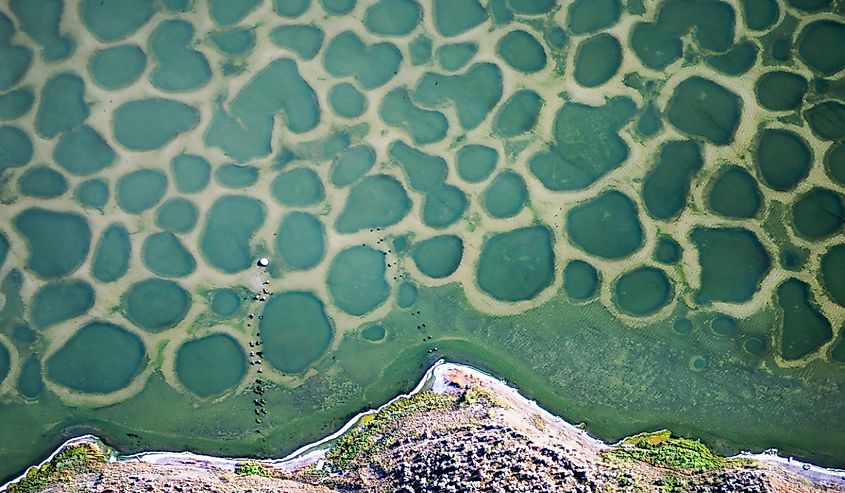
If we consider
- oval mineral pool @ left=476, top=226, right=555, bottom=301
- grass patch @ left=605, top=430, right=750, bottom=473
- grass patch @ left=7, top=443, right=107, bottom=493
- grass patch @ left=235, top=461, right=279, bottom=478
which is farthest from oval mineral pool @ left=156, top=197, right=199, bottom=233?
grass patch @ left=605, top=430, right=750, bottom=473

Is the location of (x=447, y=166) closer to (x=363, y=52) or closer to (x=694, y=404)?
(x=363, y=52)

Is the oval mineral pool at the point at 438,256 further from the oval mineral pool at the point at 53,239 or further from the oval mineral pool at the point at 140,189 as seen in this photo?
the oval mineral pool at the point at 53,239

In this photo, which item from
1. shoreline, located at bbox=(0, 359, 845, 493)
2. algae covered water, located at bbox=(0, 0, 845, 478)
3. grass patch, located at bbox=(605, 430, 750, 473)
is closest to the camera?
grass patch, located at bbox=(605, 430, 750, 473)

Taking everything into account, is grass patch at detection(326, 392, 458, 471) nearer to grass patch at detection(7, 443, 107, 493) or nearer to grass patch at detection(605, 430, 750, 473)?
grass patch at detection(605, 430, 750, 473)

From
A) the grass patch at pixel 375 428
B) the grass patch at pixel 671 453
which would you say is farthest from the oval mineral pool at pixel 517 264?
the grass patch at pixel 671 453

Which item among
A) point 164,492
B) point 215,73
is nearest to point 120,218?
point 215,73

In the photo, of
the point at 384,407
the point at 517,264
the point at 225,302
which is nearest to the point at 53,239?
the point at 225,302
